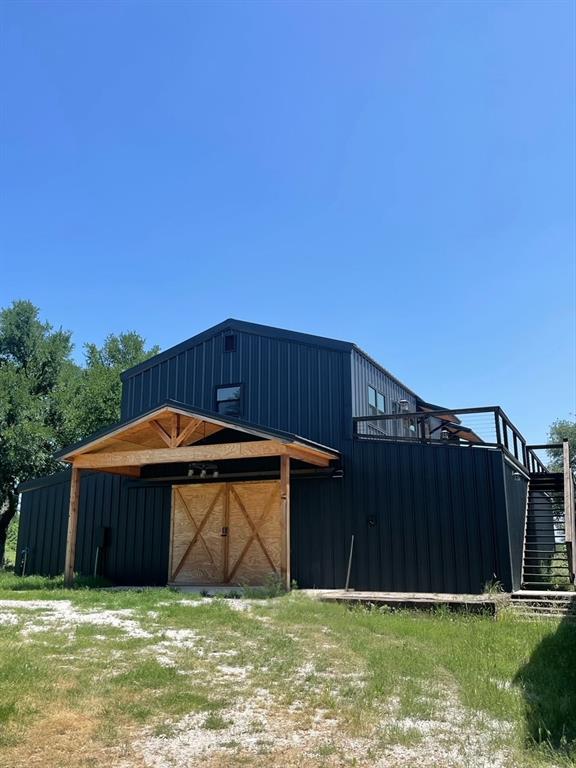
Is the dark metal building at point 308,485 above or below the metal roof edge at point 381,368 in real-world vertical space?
below

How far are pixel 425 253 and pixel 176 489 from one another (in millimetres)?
9309

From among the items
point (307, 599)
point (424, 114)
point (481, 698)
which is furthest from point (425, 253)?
point (481, 698)

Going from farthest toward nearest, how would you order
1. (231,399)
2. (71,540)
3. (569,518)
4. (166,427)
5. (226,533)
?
1. (231,399)
2. (226,533)
3. (166,427)
4. (71,540)
5. (569,518)

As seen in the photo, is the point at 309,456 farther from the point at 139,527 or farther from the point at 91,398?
the point at 91,398

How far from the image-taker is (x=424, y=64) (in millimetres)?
11094

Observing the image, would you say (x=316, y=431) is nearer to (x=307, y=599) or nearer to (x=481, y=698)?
(x=307, y=599)

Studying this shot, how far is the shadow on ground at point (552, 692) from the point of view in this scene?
157 inches

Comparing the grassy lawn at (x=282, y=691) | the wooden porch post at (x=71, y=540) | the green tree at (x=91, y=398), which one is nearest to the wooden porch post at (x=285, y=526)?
the grassy lawn at (x=282, y=691)

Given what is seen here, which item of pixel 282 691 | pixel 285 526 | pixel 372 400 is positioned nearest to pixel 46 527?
pixel 285 526

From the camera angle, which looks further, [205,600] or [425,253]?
[425,253]

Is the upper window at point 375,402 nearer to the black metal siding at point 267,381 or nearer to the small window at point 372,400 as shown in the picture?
the small window at point 372,400

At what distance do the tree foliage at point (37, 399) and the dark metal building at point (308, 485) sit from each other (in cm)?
1069

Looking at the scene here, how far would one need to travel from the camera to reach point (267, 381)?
14203mm

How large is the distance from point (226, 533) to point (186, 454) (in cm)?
294
